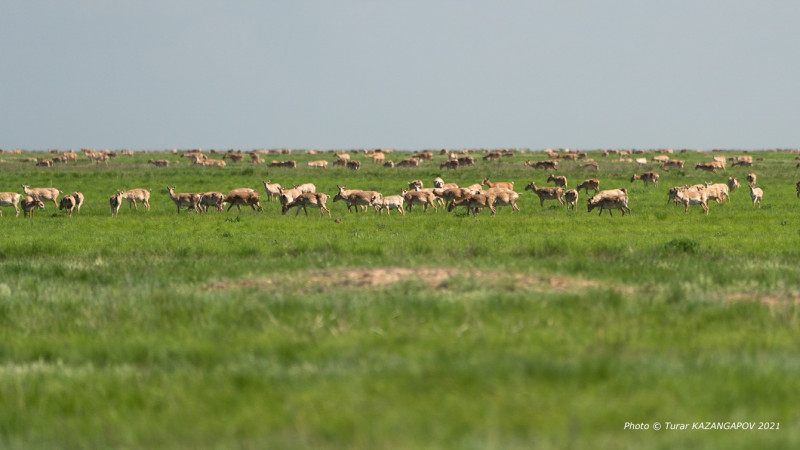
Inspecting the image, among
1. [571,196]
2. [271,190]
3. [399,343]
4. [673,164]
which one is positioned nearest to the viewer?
[399,343]

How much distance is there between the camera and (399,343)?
9008 millimetres

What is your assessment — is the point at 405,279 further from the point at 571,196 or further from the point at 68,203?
the point at 68,203

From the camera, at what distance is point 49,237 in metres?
21.3

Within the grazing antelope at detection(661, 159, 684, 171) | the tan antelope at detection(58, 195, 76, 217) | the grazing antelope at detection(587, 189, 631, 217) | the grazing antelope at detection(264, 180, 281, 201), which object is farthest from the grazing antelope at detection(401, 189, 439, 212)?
the grazing antelope at detection(661, 159, 684, 171)

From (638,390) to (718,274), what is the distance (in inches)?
295

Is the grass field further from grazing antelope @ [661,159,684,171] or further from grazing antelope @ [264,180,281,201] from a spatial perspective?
grazing antelope @ [661,159,684,171]

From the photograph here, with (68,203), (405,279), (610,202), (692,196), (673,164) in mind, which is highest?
(673,164)

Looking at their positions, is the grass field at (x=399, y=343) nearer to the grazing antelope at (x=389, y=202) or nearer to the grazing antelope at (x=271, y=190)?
the grazing antelope at (x=389, y=202)

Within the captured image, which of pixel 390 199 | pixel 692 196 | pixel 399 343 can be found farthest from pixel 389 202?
pixel 399 343

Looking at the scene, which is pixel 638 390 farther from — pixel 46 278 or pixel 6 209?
pixel 6 209

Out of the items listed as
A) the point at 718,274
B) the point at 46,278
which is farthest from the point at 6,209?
the point at 718,274

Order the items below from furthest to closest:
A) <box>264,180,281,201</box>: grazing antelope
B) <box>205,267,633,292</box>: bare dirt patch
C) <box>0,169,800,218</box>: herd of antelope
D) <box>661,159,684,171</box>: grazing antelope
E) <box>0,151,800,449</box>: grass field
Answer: <box>661,159,684,171</box>: grazing antelope → <box>264,180,281,201</box>: grazing antelope → <box>0,169,800,218</box>: herd of antelope → <box>205,267,633,292</box>: bare dirt patch → <box>0,151,800,449</box>: grass field

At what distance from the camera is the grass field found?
668cm

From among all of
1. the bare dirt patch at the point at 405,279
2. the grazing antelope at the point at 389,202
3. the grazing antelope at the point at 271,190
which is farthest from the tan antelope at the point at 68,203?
the bare dirt patch at the point at 405,279
